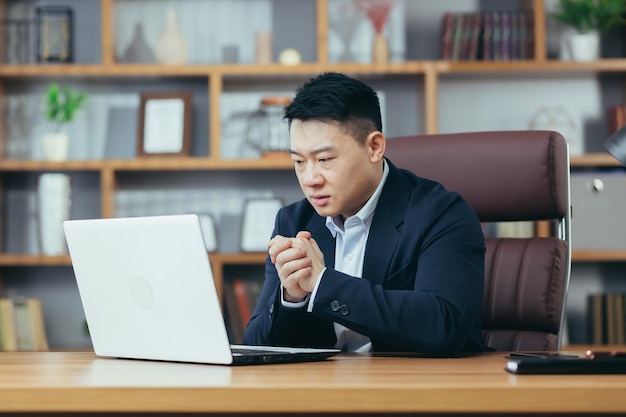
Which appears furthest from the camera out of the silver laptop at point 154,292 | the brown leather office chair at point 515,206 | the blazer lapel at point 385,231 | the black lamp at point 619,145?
the brown leather office chair at point 515,206

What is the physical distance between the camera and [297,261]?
4.80 ft

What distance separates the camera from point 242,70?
3.67 m

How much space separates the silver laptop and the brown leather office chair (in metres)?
0.70

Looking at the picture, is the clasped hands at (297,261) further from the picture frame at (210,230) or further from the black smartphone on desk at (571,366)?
the picture frame at (210,230)

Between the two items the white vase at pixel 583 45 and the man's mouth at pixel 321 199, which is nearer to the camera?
the man's mouth at pixel 321 199

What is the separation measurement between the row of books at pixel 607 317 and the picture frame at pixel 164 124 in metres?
1.75

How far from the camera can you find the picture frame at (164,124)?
3773 millimetres

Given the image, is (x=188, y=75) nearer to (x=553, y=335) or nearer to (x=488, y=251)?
(x=488, y=251)

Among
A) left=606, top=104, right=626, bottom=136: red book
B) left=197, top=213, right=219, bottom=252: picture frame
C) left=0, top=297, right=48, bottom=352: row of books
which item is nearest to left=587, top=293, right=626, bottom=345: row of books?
left=606, top=104, right=626, bottom=136: red book

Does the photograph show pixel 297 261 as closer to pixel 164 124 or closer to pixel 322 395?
pixel 322 395

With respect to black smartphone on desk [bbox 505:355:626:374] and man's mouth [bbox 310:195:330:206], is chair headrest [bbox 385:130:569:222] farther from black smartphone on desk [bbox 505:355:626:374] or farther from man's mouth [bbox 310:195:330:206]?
black smartphone on desk [bbox 505:355:626:374]

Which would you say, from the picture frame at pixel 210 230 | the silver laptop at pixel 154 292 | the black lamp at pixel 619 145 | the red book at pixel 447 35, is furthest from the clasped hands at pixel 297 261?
the red book at pixel 447 35

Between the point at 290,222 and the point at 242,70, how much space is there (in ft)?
6.12

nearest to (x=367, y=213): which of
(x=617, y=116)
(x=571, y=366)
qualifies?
(x=571, y=366)
